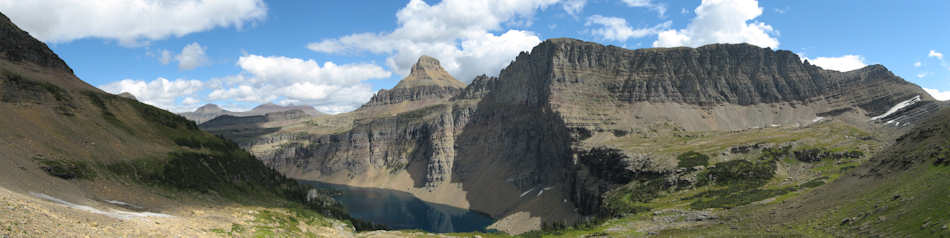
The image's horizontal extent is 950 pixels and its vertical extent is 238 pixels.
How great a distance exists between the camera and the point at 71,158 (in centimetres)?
5756

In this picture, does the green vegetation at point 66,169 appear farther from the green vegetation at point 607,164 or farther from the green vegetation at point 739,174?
the green vegetation at point 607,164

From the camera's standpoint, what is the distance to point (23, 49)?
91125 millimetres

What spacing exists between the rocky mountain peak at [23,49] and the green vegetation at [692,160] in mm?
155840

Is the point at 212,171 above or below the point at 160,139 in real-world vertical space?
below

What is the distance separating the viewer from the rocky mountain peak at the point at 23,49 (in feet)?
287

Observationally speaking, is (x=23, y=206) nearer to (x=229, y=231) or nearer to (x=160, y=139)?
(x=229, y=231)

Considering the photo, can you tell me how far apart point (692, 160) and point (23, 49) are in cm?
16398

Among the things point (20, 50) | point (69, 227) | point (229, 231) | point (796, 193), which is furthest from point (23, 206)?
point (796, 193)

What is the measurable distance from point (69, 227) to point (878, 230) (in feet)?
196

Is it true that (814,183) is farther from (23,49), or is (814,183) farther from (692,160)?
(23,49)

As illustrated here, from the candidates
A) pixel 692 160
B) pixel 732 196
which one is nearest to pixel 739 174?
pixel 732 196

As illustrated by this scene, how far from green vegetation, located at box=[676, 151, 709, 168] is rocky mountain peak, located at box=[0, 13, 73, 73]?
156 m

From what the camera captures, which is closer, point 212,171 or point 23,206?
point 23,206

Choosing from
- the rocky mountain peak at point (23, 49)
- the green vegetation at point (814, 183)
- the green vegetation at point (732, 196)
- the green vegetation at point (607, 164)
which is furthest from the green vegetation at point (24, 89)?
the green vegetation at point (607, 164)
